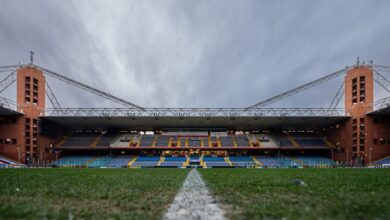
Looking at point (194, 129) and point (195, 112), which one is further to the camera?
point (194, 129)

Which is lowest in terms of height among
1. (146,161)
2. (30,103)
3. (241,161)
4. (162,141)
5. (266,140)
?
(146,161)

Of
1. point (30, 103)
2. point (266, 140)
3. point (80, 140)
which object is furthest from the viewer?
point (266, 140)

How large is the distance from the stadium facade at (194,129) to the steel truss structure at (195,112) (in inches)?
6.7

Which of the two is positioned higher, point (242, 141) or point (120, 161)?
point (242, 141)

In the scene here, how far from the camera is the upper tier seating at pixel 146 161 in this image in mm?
41844

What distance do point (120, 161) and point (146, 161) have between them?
5.05m

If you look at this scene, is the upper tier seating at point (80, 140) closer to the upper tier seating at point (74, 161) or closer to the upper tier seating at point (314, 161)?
the upper tier seating at point (74, 161)

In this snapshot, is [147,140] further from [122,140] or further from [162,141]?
[122,140]

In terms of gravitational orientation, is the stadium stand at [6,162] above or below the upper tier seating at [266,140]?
below

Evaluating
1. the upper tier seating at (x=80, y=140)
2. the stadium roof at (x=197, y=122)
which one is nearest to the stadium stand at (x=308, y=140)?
the stadium roof at (x=197, y=122)

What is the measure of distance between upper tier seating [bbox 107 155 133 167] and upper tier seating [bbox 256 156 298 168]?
25.9 metres

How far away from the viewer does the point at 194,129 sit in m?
53.3

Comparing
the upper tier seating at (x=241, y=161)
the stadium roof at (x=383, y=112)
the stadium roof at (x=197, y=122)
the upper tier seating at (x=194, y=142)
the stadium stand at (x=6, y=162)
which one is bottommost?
the upper tier seating at (x=241, y=161)

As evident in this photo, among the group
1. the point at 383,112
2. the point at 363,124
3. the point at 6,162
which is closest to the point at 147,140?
the point at 6,162
